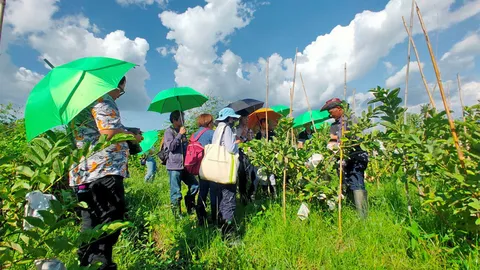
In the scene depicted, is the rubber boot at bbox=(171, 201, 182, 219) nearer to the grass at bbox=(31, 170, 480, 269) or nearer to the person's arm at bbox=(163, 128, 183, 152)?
the grass at bbox=(31, 170, 480, 269)

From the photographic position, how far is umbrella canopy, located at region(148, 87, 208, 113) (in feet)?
15.9

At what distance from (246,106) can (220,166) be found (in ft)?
7.99

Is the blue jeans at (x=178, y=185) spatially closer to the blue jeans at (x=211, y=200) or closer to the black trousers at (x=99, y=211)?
the blue jeans at (x=211, y=200)

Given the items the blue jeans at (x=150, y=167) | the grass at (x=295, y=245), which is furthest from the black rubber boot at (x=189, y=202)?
the blue jeans at (x=150, y=167)

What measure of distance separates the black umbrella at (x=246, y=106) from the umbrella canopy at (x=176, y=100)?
694mm

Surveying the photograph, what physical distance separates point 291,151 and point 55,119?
2.31m

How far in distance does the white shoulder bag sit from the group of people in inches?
3.5

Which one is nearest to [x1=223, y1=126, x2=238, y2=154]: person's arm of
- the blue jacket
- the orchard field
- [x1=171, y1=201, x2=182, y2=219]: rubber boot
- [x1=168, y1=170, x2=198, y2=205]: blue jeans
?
the orchard field

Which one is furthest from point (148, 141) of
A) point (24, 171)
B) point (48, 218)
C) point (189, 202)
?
point (48, 218)

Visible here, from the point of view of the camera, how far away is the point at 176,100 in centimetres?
512

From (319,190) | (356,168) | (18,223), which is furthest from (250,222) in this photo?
(18,223)

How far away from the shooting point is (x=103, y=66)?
2049mm

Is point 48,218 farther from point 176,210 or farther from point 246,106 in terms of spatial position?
point 246,106

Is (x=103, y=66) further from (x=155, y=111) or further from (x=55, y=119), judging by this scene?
(x=155, y=111)
